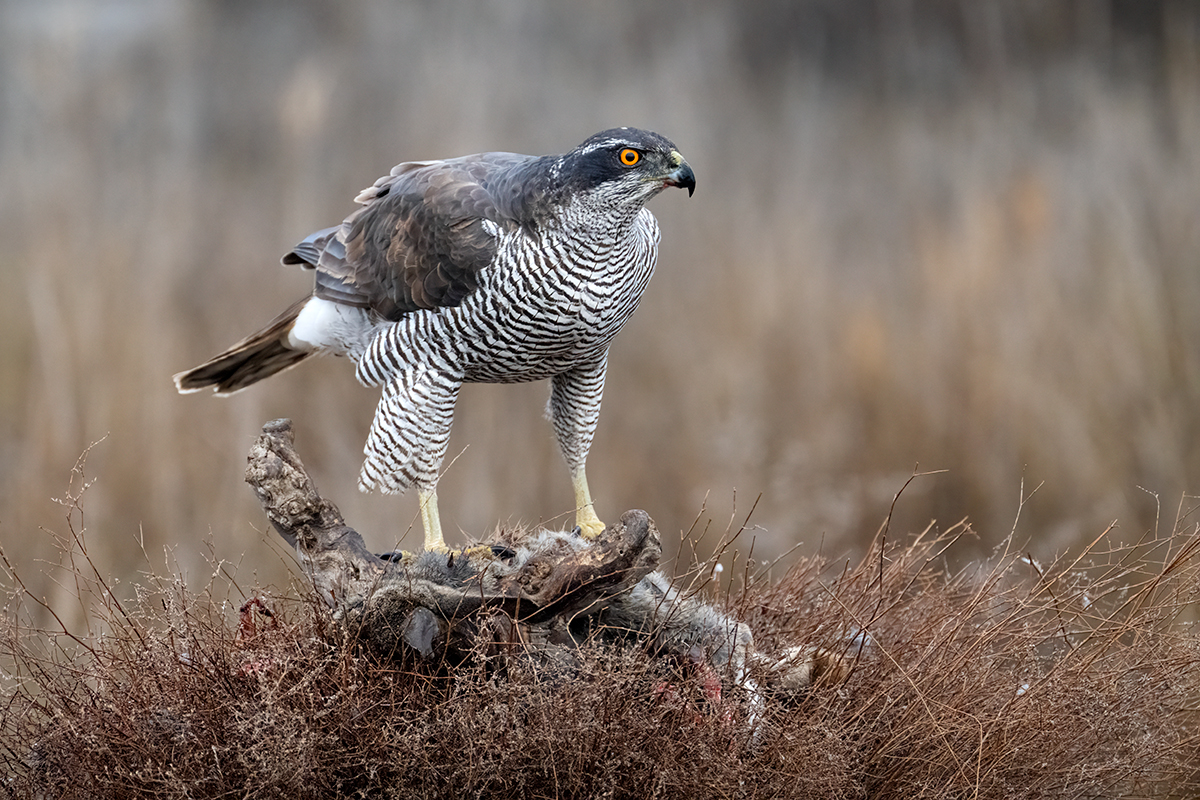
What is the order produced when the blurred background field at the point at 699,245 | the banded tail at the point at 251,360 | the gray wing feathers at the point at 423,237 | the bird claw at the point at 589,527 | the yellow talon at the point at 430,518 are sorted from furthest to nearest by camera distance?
the blurred background field at the point at 699,245 < the banded tail at the point at 251,360 < the bird claw at the point at 589,527 < the yellow talon at the point at 430,518 < the gray wing feathers at the point at 423,237

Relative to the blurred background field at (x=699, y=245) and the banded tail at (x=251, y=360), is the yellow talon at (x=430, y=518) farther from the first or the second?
the blurred background field at (x=699, y=245)

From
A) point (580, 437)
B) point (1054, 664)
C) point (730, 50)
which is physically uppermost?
point (730, 50)

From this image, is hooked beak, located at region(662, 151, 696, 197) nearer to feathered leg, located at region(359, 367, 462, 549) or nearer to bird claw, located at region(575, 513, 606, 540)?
feathered leg, located at region(359, 367, 462, 549)

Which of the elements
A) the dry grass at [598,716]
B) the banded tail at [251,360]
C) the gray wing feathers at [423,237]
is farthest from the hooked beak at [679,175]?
the banded tail at [251,360]

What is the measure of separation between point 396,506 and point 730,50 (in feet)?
7.15

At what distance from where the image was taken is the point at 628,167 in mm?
1596

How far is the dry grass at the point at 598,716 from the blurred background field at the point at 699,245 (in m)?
1.71

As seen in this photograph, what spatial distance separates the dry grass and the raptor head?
2.19 ft

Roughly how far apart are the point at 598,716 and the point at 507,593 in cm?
25

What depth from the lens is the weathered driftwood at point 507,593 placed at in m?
1.41

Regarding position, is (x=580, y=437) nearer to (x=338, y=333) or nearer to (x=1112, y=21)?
(x=338, y=333)

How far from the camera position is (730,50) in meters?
3.77

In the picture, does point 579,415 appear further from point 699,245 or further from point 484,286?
point 699,245

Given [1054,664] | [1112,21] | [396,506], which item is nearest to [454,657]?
[1054,664]
